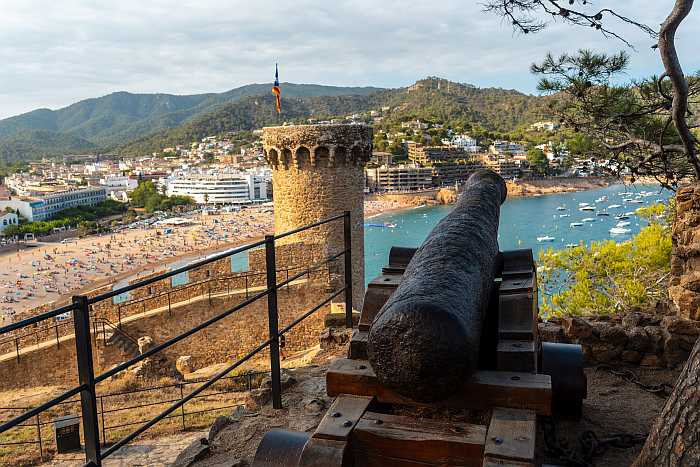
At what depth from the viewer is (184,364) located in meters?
9.61

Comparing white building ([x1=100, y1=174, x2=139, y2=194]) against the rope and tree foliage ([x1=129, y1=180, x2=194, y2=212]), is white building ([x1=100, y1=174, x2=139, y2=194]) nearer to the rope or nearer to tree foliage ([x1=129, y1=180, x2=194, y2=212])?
tree foliage ([x1=129, y1=180, x2=194, y2=212])

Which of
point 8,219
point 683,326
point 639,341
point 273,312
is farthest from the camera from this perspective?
point 8,219

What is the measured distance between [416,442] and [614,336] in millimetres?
2725

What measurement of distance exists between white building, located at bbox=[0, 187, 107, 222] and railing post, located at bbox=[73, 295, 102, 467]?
7485 cm

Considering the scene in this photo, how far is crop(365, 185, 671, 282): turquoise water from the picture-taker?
41.3 m

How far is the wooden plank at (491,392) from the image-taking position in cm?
196

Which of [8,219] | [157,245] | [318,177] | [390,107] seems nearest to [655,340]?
[318,177]

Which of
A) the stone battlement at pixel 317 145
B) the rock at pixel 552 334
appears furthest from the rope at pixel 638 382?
the stone battlement at pixel 317 145

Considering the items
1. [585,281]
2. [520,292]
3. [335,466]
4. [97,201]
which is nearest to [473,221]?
[520,292]

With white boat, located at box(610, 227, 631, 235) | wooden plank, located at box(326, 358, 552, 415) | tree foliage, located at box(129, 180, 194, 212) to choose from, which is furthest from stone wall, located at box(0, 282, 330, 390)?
tree foliage, located at box(129, 180, 194, 212)

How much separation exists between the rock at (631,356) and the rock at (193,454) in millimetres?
2827

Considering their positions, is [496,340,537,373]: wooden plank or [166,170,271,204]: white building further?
[166,170,271,204]: white building

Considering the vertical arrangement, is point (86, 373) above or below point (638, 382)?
above

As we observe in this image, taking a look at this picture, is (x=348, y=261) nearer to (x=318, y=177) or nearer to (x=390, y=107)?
(x=318, y=177)
